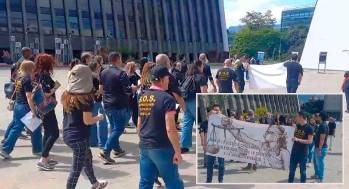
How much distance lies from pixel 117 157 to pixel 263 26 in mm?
123364

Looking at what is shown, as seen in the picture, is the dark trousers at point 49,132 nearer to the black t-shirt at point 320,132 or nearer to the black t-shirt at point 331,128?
the black t-shirt at point 320,132

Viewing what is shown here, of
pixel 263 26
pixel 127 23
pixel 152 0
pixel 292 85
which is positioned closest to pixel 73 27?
pixel 127 23

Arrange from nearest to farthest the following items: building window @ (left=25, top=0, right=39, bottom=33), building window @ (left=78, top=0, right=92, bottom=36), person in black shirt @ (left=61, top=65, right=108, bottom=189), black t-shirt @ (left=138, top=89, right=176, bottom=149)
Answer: black t-shirt @ (left=138, top=89, right=176, bottom=149) → person in black shirt @ (left=61, top=65, right=108, bottom=189) → building window @ (left=25, top=0, right=39, bottom=33) → building window @ (left=78, top=0, right=92, bottom=36)

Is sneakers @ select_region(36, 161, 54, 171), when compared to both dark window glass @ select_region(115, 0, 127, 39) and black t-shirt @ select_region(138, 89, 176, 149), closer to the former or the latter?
black t-shirt @ select_region(138, 89, 176, 149)

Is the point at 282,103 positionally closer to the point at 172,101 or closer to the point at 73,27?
the point at 172,101

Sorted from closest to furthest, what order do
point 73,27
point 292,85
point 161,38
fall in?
1. point 292,85
2. point 73,27
3. point 161,38

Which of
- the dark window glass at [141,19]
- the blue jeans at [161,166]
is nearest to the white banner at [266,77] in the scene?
the blue jeans at [161,166]

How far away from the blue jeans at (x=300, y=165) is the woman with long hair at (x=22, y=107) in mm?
3654

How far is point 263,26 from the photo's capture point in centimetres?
12681

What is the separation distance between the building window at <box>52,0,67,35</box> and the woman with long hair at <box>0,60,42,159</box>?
2052 inches

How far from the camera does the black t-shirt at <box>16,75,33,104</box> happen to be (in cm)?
658

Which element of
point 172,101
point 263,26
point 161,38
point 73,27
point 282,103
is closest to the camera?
point 172,101

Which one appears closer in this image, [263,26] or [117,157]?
[117,157]

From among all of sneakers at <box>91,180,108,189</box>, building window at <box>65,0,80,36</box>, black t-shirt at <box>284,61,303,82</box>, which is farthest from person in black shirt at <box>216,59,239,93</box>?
building window at <box>65,0,80,36</box>
